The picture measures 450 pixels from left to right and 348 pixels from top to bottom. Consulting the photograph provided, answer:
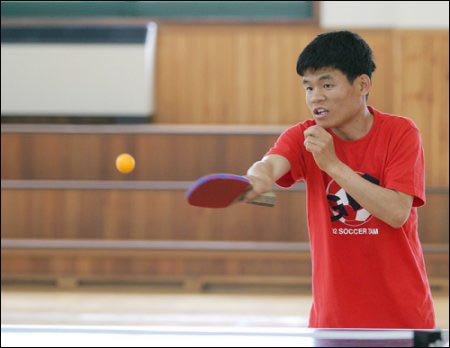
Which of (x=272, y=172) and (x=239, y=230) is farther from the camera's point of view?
(x=239, y=230)

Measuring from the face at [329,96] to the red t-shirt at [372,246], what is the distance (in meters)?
0.07

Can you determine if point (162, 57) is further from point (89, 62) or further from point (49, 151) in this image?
point (49, 151)

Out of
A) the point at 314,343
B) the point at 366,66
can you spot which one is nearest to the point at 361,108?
the point at 366,66

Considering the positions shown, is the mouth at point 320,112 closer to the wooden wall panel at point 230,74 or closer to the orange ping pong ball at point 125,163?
the orange ping pong ball at point 125,163

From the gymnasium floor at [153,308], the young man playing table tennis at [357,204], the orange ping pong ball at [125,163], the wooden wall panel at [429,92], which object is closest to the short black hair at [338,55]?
the young man playing table tennis at [357,204]

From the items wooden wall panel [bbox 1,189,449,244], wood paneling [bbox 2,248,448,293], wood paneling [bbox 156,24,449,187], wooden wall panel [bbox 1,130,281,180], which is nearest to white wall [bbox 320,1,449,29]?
wood paneling [bbox 156,24,449,187]

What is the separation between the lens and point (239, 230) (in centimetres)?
541

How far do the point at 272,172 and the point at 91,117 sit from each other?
15.0 feet

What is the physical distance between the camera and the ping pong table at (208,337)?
1.21 meters

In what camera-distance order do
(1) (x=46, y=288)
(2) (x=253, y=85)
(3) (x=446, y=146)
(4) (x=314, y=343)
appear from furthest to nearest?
1. (2) (x=253, y=85)
2. (3) (x=446, y=146)
3. (1) (x=46, y=288)
4. (4) (x=314, y=343)

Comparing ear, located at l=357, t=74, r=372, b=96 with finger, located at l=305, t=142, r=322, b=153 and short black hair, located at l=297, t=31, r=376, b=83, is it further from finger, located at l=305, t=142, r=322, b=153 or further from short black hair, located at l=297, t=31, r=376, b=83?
finger, located at l=305, t=142, r=322, b=153

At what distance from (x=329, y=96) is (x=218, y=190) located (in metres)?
0.37

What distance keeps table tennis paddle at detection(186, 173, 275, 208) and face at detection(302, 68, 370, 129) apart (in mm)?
245

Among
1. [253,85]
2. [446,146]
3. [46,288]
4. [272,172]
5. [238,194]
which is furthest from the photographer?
[253,85]
